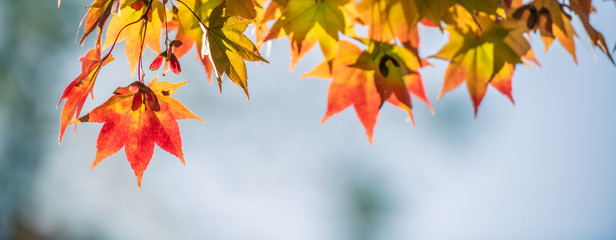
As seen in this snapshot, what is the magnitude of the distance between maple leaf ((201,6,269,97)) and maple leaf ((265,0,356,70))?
5 centimetres

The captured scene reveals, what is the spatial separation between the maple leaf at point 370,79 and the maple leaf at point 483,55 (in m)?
0.05

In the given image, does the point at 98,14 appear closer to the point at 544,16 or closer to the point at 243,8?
the point at 243,8

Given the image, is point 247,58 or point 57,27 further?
point 57,27

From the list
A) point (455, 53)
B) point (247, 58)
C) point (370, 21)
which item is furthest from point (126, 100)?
point (455, 53)

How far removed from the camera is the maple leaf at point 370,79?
0.54 metres

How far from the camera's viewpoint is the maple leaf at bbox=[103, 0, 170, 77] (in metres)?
0.55

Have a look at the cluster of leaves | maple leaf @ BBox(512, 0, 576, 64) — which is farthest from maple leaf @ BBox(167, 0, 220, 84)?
maple leaf @ BBox(512, 0, 576, 64)

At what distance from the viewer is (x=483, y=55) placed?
585 millimetres

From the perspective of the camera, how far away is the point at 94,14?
0.48 meters

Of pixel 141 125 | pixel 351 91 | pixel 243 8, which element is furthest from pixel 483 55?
pixel 141 125

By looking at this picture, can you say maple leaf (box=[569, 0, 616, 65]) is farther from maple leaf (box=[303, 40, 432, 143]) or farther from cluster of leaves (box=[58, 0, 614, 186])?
maple leaf (box=[303, 40, 432, 143])

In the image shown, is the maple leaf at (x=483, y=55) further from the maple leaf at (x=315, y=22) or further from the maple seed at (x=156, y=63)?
the maple seed at (x=156, y=63)

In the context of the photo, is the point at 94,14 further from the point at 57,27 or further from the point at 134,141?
the point at 57,27

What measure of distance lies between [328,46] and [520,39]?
23cm
